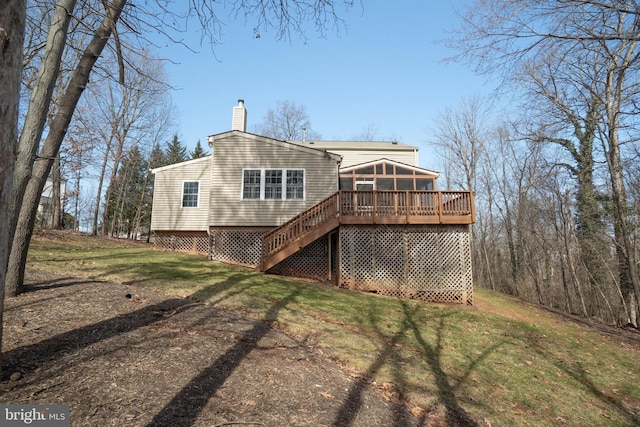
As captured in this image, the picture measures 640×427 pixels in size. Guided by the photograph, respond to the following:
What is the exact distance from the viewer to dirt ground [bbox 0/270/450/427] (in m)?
3.23

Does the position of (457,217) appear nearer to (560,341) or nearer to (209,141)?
(560,341)

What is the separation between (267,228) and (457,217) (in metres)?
7.75

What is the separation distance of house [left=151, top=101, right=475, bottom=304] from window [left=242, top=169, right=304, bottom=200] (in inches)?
1.8

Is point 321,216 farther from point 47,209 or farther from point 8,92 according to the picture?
point 47,209

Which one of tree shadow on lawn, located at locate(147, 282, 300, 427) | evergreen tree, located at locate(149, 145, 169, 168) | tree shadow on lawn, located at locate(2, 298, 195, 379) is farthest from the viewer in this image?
evergreen tree, located at locate(149, 145, 169, 168)

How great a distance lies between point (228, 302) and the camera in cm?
789

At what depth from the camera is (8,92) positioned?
2031 millimetres

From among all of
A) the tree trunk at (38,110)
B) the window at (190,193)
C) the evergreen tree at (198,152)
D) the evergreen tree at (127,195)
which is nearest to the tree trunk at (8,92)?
the tree trunk at (38,110)

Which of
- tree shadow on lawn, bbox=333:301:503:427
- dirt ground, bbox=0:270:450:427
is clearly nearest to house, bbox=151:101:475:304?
tree shadow on lawn, bbox=333:301:503:427

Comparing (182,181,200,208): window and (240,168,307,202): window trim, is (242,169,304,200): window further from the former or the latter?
Result: (182,181,200,208): window

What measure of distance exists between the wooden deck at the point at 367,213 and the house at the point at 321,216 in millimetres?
37

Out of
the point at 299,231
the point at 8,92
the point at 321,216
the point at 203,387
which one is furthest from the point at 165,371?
the point at 321,216

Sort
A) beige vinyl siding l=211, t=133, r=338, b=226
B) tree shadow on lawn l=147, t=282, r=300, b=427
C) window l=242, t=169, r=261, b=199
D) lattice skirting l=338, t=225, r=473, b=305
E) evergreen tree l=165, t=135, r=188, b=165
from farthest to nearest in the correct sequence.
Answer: evergreen tree l=165, t=135, r=188, b=165
window l=242, t=169, r=261, b=199
beige vinyl siding l=211, t=133, r=338, b=226
lattice skirting l=338, t=225, r=473, b=305
tree shadow on lawn l=147, t=282, r=300, b=427

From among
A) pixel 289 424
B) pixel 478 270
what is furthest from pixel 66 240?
pixel 478 270
